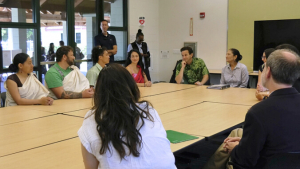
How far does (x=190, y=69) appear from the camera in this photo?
17.4ft

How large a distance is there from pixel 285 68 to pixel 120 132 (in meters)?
0.99

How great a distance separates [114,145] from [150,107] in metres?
0.29

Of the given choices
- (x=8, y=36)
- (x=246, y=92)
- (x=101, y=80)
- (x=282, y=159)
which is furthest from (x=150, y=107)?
(x=8, y=36)

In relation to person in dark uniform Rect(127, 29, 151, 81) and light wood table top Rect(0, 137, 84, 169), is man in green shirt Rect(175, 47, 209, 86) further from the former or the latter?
light wood table top Rect(0, 137, 84, 169)

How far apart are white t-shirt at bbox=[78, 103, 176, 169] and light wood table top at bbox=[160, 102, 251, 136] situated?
0.87m

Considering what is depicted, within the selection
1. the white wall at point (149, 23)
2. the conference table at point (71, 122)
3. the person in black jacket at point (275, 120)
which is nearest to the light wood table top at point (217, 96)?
the conference table at point (71, 122)

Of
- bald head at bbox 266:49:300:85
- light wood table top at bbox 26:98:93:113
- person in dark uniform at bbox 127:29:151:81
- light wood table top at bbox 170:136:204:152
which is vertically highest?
person in dark uniform at bbox 127:29:151:81


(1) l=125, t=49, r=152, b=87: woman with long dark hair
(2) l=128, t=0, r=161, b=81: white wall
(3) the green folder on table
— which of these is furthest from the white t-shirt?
(2) l=128, t=0, r=161, b=81: white wall

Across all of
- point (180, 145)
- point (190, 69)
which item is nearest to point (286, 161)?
point (180, 145)

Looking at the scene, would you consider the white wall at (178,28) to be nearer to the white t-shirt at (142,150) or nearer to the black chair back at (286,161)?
the black chair back at (286,161)

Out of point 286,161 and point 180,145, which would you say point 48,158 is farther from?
point 286,161

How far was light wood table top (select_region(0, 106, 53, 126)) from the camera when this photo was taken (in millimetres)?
2705

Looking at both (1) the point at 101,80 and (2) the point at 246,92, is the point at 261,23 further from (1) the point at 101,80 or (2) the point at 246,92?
(1) the point at 101,80

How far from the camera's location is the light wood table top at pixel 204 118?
2.44 metres
